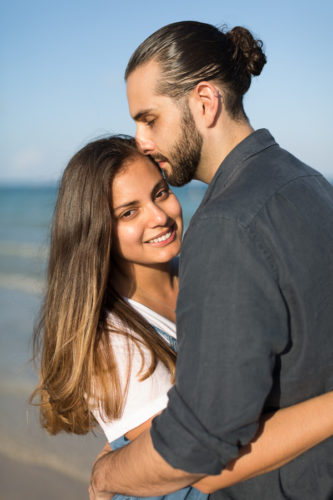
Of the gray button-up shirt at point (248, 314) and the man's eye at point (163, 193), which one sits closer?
the gray button-up shirt at point (248, 314)

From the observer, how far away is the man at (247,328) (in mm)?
1167

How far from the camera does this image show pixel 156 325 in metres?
2.37

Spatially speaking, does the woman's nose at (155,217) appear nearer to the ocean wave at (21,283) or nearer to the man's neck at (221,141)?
the man's neck at (221,141)

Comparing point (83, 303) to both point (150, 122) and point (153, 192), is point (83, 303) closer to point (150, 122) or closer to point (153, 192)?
Answer: point (153, 192)

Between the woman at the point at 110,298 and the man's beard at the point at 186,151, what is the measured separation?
466 mm

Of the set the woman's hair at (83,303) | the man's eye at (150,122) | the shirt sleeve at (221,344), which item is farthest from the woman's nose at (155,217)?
the shirt sleeve at (221,344)

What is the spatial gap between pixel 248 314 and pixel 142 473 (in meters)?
0.58

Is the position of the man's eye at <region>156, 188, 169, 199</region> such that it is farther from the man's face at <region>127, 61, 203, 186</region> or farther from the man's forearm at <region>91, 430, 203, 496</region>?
the man's forearm at <region>91, 430, 203, 496</region>

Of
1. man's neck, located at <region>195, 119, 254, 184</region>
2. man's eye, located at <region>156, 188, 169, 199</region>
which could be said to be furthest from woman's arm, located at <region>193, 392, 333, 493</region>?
man's eye, located at <region>156, 188, 169, 199</region>

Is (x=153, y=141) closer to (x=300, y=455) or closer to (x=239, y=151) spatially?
(x=239, y=151)

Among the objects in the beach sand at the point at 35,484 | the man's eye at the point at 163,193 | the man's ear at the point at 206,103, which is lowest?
the beach sand at the point at 35,484

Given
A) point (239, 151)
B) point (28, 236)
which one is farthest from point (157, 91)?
point (28, 236)

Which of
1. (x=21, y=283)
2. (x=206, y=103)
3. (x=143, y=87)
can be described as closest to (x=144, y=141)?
(x=143, y=87)

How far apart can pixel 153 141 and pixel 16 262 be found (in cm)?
1081
